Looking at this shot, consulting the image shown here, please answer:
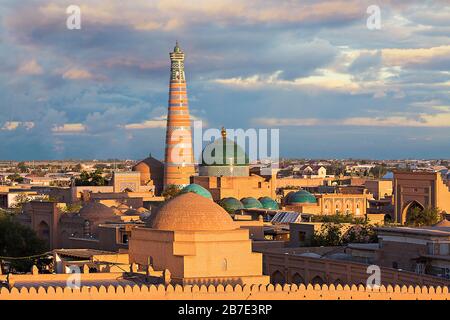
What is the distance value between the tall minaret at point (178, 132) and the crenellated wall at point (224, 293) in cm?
4963

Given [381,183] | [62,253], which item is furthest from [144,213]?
[381,183]

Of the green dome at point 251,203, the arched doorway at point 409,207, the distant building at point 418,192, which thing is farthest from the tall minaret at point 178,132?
the arched doorway at point 409,207

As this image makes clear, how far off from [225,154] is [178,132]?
4988 millimetres

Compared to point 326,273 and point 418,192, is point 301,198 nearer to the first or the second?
point 418,192

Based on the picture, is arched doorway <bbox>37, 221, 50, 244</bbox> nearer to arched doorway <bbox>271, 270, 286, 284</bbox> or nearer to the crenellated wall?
arched doorway <bbox>271, 270, 286, 284</bbox>

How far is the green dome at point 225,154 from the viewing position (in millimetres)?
74938

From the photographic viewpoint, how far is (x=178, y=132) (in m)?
78.9

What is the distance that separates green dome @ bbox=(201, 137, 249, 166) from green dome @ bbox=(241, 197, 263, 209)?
23.1 feet

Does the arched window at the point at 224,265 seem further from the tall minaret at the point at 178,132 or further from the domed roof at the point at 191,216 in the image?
the tall minaret at the point at 178,132

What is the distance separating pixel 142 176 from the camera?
8375 cm

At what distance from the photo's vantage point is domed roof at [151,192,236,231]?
1292 inches

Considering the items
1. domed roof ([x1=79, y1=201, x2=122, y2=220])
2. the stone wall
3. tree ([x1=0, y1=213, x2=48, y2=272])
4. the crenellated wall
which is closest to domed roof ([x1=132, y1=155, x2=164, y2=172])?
domed roof ([x1=79, y1=201, x2=122, y2=220])
